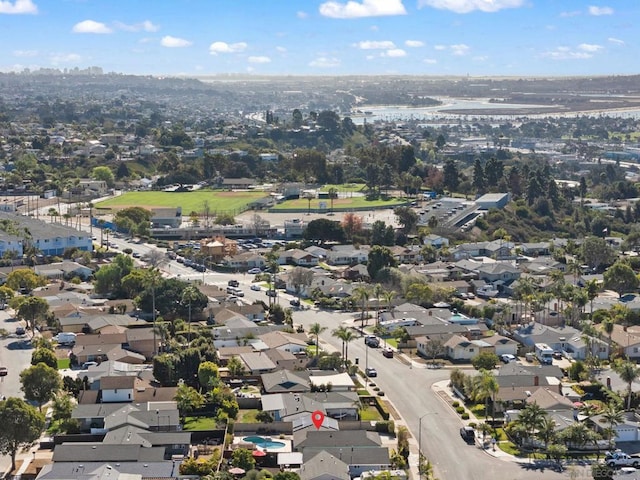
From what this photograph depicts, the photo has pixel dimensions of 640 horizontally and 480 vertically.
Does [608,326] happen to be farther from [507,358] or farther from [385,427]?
[385,427]

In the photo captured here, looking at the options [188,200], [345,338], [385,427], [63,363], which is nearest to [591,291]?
[345,338]

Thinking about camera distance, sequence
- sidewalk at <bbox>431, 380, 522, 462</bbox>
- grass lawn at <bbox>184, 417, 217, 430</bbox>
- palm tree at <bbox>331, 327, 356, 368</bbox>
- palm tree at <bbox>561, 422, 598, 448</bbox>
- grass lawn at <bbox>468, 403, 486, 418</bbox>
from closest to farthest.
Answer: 1. sidewalk at <bbox>431, 380, 522, 462</bbox>
2. palm tree at <bbox>561, 422, 598, 448</bbox>
3. grass lawn at <bbox>184, 417, 217, 430</bbox>
4. grass lawn at <bbox>468, 403, 486, 418</bbox>
5. palm tree at <bbox>331, 327, 356, 368</bbox>

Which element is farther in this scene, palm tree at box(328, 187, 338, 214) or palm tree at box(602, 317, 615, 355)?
palm tree at box(328, 187, 338, 214)

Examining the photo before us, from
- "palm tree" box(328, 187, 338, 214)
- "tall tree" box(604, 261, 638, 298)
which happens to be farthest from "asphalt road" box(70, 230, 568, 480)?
"palm tree" box(328, 187, 338, 214)

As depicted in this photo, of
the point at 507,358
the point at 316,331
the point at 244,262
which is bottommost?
the point at 244,262

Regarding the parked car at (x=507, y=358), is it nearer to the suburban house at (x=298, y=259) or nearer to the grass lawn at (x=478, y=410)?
the grass lawn at (x=478, y=410)

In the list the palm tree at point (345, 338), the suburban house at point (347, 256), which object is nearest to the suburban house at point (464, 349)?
the palm tree at point (345, 338)

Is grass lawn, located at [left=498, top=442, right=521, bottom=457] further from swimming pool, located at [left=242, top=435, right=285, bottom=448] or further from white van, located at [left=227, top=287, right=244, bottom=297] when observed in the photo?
white van, located at [left=227, top=287, right=244, bottom=297]
